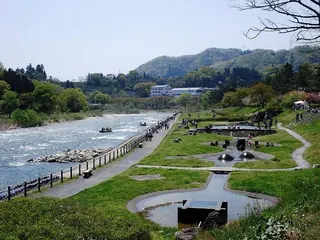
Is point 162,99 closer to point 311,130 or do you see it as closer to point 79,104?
point 79,104

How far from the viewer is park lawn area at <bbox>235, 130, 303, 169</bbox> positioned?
3416 centimetres

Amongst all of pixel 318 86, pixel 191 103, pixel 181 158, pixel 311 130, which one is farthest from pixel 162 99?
pixel 181 158

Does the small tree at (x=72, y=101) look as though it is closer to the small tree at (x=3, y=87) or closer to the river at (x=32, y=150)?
the small tree at (x=3, y=87)

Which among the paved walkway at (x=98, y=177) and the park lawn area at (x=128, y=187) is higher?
the park lawn area at (x=128, y=187)

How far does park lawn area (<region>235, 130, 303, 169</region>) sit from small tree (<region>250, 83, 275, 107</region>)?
45614mm

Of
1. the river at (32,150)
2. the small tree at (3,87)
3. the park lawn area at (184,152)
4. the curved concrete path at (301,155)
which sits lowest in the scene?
the river at (32,150)

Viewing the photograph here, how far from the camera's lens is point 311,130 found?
5628 centimetres

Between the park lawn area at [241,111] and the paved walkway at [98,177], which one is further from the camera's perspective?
the park lawn area at [241,111]

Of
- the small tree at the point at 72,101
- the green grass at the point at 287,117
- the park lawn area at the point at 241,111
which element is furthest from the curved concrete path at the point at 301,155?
the small tree at the point at 72,101

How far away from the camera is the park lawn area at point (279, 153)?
112ft

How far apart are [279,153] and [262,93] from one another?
62122 millimetres

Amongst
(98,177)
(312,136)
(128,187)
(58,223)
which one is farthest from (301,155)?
(58,223)

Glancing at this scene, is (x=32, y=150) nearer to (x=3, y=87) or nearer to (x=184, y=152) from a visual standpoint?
(x=184, y=152)

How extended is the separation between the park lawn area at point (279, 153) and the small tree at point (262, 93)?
1796 inches
